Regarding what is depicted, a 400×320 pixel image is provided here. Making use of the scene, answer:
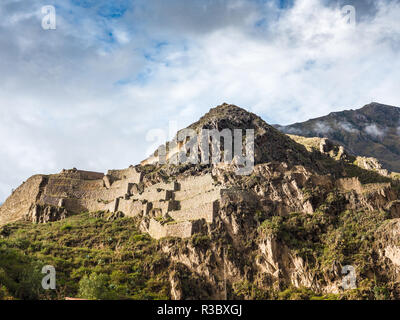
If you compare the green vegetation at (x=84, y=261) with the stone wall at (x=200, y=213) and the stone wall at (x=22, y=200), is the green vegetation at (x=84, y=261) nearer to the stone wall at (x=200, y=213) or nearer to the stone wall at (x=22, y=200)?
the stone wall at (x=200, y=213)

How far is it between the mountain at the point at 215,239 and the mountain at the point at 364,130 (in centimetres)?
8700

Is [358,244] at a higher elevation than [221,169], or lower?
lower

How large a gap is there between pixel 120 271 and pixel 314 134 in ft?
384

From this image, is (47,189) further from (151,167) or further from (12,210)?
(151,167)

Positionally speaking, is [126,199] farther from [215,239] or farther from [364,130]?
[364,130]

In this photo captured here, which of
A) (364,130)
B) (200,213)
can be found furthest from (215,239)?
(364,130)

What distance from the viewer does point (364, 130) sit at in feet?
556

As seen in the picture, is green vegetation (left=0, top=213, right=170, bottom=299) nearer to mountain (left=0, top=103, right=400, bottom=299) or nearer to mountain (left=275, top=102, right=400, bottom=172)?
mountain (left=0, top=103, right=400, bottom=299)

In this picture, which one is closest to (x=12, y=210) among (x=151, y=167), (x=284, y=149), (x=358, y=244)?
(x=151, y=167)

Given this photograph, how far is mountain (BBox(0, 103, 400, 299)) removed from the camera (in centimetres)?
5109

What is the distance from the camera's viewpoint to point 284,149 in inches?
3430

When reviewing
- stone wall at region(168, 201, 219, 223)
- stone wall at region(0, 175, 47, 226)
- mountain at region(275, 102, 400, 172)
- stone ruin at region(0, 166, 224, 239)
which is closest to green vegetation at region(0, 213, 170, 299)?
stone ruin at region(0, 166, 224, 239)

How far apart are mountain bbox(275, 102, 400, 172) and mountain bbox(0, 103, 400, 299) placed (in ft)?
285
